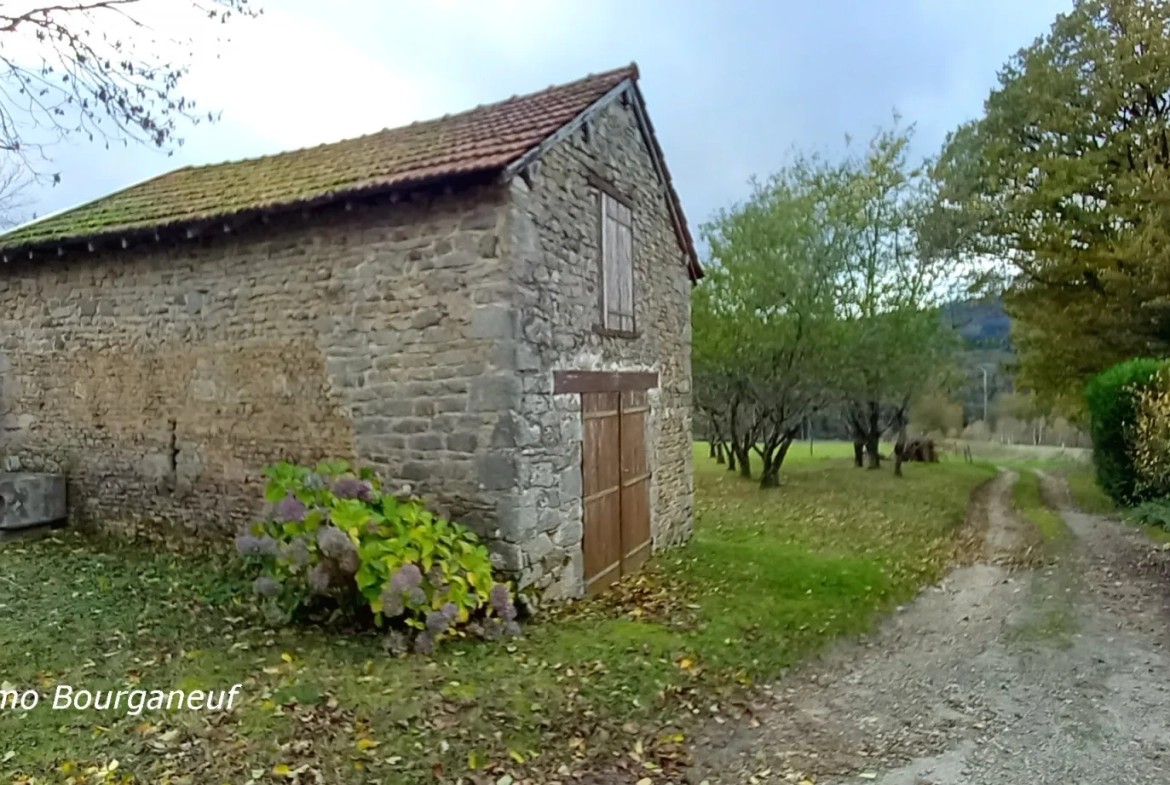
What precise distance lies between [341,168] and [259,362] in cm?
225

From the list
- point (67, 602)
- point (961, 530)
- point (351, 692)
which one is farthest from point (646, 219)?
point (961, 530)

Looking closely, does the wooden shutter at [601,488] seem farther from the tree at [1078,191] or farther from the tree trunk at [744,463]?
the tree at [1078,191]

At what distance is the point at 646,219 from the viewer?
384 inches

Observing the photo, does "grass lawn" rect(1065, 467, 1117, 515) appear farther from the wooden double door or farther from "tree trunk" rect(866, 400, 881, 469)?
the wooden double door

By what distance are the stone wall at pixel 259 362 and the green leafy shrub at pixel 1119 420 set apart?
11785mm

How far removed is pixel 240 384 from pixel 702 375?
11603 mm

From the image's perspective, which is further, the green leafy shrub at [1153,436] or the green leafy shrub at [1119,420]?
the green leafy shrub at [1119,420]

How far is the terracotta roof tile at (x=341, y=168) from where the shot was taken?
7027 millimetres

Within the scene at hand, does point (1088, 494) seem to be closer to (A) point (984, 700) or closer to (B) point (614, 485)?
(B) point (614, 485)

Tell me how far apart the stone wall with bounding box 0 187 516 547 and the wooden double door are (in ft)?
5.14

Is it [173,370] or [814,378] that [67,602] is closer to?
[173,370]

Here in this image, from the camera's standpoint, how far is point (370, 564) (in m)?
5.75

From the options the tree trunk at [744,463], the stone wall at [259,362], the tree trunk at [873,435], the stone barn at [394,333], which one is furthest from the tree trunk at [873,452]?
the stone wall at [259,362]

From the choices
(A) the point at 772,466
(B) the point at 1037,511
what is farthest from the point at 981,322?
(A) the point at 772,466
